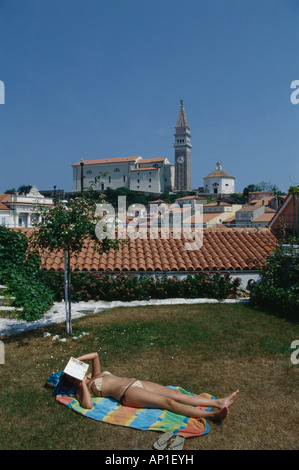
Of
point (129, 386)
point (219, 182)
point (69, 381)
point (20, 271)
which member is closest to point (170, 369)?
point (129, 386)

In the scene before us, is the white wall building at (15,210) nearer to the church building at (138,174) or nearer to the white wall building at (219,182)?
the church building at (138,174)

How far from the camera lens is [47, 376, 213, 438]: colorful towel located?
4.48 metres

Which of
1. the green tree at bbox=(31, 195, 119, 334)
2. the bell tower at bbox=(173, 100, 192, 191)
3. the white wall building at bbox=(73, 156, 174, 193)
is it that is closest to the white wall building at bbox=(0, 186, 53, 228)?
the green tree at bbox=(31, 195, 119, 334)

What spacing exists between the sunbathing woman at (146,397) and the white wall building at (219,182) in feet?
405

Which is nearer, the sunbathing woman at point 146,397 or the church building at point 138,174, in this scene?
the sunbathing woman at point 146,397

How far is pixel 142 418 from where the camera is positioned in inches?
186

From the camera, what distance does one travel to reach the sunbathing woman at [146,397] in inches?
185

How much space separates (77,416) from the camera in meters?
4.91

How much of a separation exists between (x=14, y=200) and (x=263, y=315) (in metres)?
54.6

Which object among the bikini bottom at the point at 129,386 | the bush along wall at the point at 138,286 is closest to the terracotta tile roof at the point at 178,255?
the bush along wall at the point at 138,286

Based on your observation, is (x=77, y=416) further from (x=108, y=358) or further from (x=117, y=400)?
(x=108, y=358)

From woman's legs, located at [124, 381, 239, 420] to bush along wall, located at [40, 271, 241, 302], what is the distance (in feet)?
20.3

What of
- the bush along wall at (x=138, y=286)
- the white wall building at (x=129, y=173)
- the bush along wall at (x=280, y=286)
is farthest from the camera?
the white wall building at (x=129, y=173)

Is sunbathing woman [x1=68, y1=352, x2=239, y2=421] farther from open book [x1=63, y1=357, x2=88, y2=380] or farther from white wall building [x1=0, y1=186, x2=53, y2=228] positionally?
white wall building [x1=0, y1=186, x2=53, y2=228]
